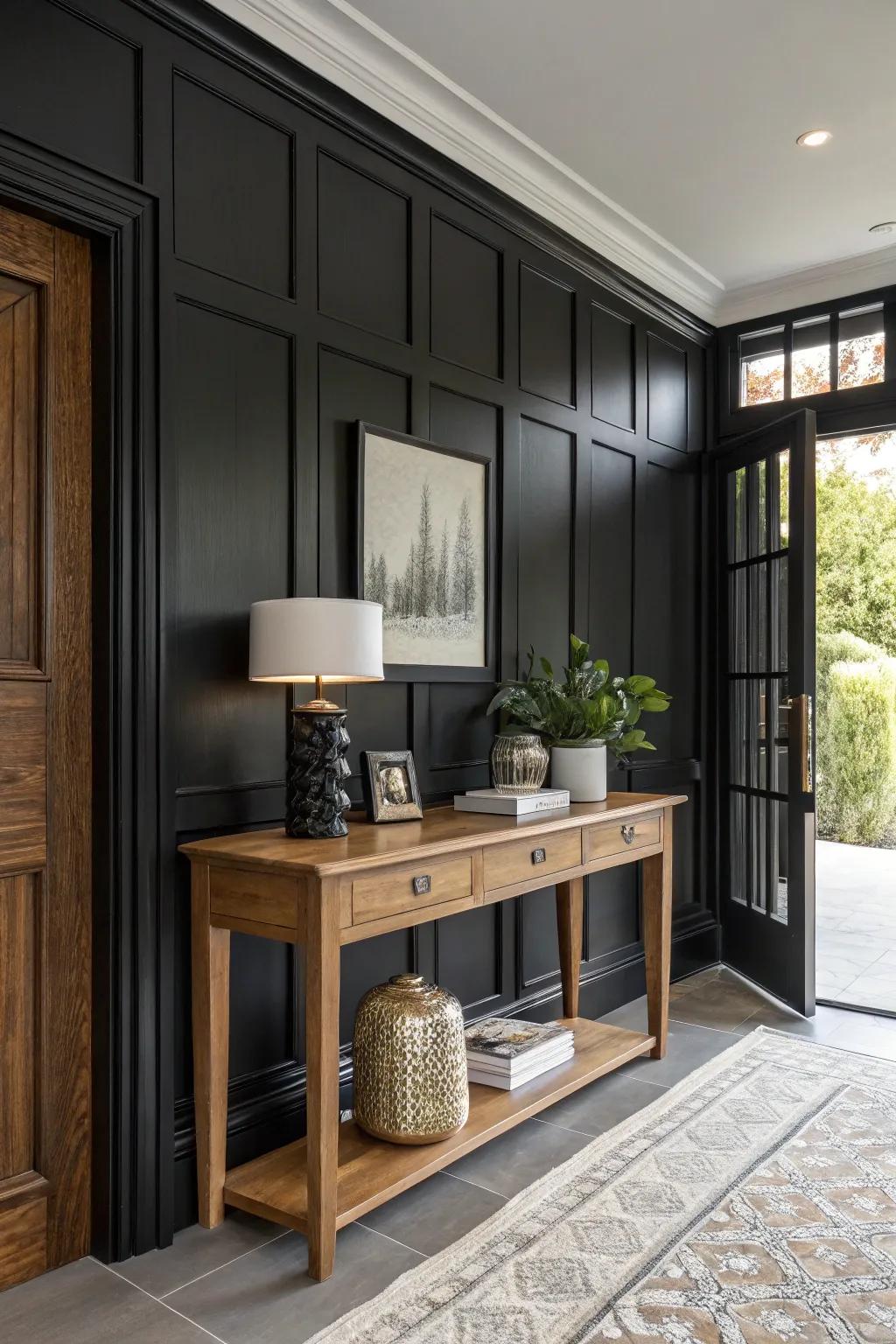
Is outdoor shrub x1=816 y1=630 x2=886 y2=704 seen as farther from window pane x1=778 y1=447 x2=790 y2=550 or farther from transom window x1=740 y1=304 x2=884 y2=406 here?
window pane x1=778 y1=447 x2=790 y2=550

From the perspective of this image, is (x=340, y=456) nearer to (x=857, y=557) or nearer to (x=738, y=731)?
(x=738, y=731)

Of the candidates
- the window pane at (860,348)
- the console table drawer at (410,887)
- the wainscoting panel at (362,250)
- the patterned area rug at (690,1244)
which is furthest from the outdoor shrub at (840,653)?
the console table drawer at (410,887)

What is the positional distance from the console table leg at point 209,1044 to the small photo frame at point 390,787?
0.48 metres

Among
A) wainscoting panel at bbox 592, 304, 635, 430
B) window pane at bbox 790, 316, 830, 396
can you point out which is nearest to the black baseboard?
wainscoting panel at bbox 592, 304, 635, 430

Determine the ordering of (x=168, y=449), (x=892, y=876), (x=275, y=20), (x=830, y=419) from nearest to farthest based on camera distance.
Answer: (x=168, y=449) → (x=275, y=20) → (x=830, y=419) → (x=892, y=876)

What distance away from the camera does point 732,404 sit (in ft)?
14.5

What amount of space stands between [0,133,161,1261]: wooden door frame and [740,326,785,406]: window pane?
297 cm

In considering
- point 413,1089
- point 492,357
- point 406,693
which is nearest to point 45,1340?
point 413,1089

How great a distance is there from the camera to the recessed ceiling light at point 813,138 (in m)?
3.04

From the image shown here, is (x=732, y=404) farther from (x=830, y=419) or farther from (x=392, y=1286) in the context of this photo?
(x=392, y=1286)

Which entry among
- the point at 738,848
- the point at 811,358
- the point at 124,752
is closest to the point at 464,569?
the point at 124,752

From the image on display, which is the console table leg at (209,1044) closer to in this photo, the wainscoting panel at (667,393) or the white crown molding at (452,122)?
the white crown molding at (452,122)

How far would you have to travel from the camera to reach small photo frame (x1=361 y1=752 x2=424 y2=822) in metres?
2.46

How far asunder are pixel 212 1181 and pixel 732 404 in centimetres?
366
